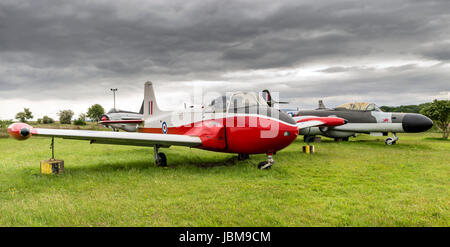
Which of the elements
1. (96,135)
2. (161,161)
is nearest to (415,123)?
(161,161)

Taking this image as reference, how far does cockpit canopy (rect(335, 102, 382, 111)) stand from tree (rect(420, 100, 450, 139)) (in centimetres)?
546

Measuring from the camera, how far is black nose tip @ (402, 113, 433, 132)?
491 inches

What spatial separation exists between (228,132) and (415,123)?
1064cm

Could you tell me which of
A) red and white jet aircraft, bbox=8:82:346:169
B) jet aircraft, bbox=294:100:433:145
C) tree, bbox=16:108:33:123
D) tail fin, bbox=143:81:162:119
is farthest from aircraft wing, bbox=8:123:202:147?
tree, bbox=16:108:33:123

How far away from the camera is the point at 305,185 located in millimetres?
5387

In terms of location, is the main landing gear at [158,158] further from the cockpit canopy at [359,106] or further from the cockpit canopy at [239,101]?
the cockpit canopy at [359,106]

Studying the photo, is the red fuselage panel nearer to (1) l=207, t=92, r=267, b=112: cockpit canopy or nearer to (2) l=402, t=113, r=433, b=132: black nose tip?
(1) l=207, t=92, r=267, b=112: cockpit canopy

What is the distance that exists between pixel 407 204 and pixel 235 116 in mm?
3963

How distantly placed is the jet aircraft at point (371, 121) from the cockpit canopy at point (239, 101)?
590 centimetres

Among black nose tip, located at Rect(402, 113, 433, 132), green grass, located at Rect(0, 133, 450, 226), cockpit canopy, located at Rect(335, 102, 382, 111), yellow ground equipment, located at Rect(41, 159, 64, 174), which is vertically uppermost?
cockpit canopy, located at Rect(335, 102, 382, 111)

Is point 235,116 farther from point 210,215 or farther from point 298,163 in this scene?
point 210,215

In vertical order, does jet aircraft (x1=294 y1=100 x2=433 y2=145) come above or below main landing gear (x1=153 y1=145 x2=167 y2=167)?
above

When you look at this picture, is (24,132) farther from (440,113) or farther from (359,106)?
(440,113)

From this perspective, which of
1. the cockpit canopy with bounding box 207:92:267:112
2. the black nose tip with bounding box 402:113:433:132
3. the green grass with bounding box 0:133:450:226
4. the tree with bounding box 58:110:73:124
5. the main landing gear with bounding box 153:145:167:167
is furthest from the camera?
the tree with bounding box 58:110:73:124
